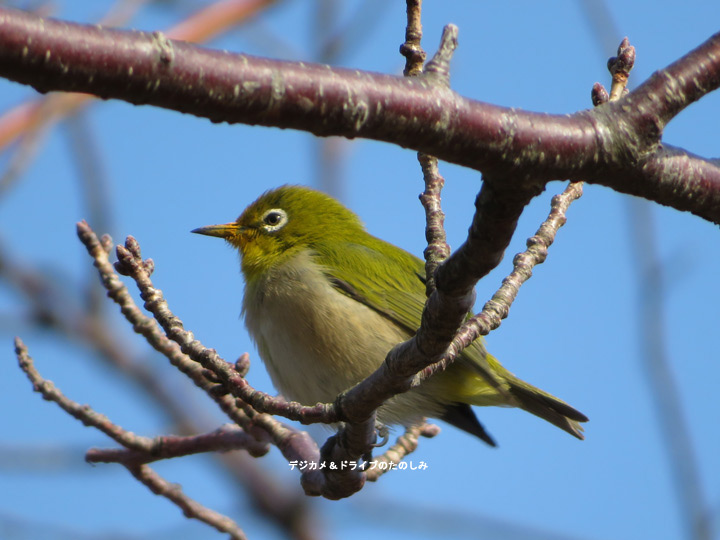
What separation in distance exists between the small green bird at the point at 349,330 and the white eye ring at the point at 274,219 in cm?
19

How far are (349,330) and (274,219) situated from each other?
150 cm

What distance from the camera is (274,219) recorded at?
245 inches

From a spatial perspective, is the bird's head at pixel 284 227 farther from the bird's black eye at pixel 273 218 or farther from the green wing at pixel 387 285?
the green wing at pixel 387 285

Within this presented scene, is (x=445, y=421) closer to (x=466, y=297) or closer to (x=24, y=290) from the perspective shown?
(x=466, y=297)

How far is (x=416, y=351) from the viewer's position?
98.7 inches

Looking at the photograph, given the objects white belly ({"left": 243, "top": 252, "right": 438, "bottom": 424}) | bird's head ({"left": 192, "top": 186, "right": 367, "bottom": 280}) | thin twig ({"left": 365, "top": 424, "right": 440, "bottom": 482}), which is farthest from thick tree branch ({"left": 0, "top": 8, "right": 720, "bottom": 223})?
bird's head ({"left": 192, "top": 186, "right": 367, "bottom": 280})

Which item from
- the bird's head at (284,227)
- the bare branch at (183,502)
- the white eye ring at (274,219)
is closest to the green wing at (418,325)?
the bird's head at (284,227)

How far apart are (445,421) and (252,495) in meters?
3.70

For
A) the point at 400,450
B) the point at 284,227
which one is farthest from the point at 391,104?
the point at 284,227

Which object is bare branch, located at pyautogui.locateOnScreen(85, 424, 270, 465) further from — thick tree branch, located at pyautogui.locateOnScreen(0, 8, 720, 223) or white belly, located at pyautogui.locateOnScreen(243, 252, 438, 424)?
thick tree branch, located at pyautogui.locateOnScreen(0, 8, 720, 223)

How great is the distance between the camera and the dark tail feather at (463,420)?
5.23 metres

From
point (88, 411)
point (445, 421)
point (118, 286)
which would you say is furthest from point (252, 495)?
point (118, 286)

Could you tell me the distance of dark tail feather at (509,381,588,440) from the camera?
16.6ft

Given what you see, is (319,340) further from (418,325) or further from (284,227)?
(284,227)
